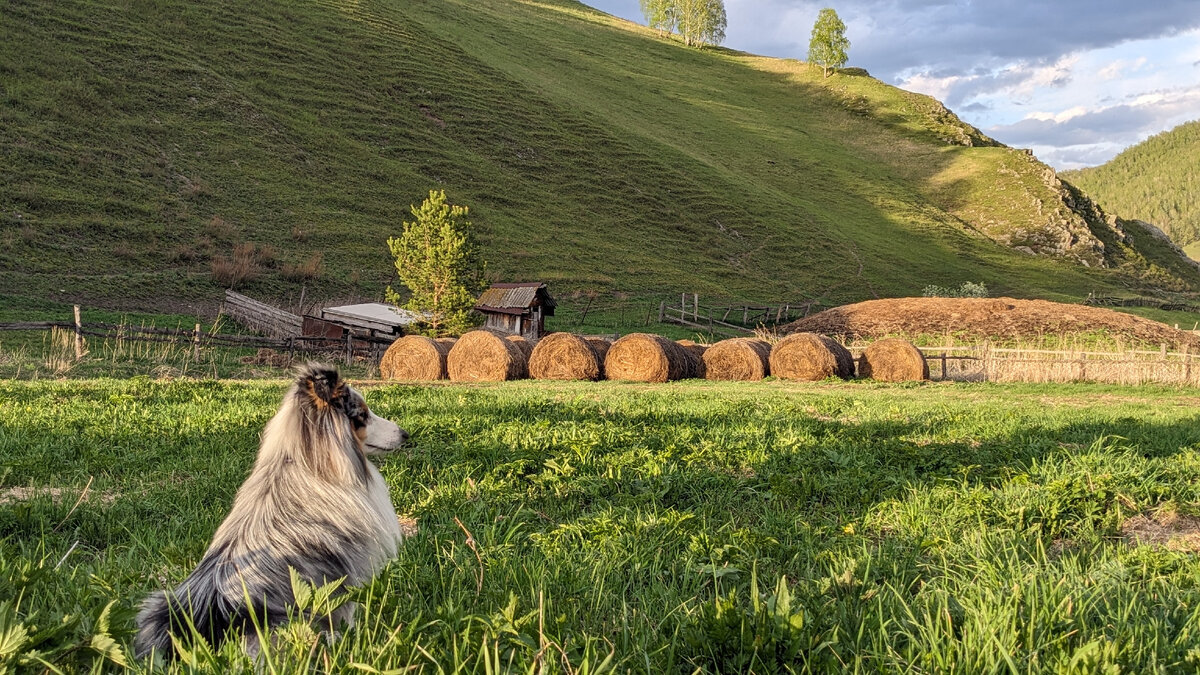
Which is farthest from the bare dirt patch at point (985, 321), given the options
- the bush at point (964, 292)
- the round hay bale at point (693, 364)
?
the bush at point (964, 292)

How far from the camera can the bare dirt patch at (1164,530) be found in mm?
4923

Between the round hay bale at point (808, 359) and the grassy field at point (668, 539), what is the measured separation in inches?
425

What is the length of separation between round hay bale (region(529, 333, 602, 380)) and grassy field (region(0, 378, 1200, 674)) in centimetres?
1089

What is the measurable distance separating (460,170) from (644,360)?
4360 cm

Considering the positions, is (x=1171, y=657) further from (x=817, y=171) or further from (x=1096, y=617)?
(x=817, y=171)

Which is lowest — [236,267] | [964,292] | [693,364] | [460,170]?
[693,364]

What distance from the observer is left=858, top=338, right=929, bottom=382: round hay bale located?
22.2 metres

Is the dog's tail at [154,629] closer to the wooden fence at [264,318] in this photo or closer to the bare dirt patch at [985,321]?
the wooden fence at [264,318]

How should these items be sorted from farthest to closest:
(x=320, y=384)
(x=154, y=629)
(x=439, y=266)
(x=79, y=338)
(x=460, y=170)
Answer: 1. (x=460, y=170)
2. (x=439, y=266)
3. (x=79, y=338)
4. (x=320, y=384)
5. (x=154, y=629)

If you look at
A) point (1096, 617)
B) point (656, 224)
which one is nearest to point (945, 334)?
point (1096, 617)

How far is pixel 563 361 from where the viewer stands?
2192cm

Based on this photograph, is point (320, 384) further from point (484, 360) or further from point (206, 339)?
point (206, 339)

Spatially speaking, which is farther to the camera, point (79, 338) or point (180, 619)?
point (79, 338)

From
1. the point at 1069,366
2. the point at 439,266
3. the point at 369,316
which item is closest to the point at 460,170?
the point at 369,316
